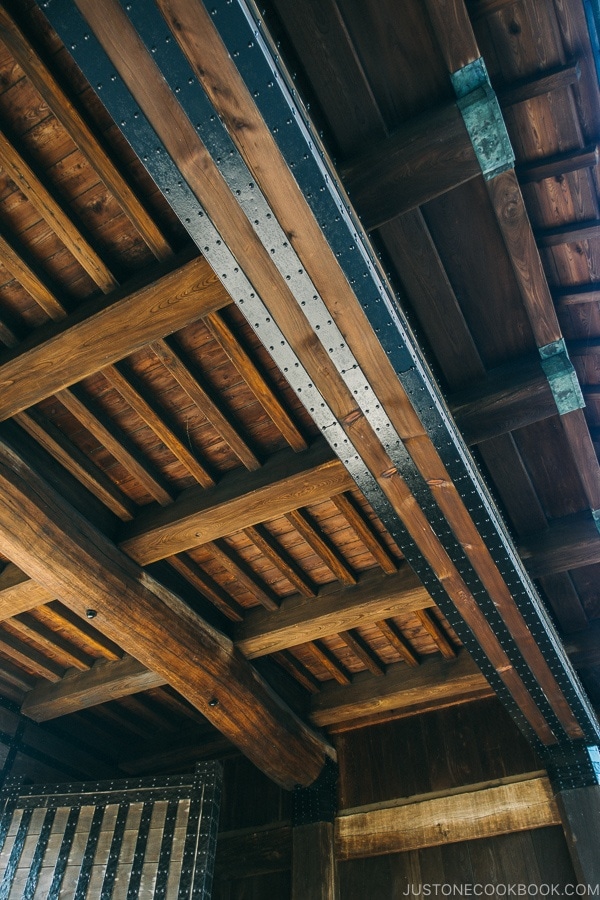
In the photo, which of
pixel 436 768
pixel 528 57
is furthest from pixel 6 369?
pixel 436 768

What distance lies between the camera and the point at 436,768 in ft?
18.8

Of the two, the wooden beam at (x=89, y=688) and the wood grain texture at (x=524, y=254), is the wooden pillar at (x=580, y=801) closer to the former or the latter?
the wooden beam at (x=89, y=688)

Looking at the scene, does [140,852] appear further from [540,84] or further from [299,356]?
[540,84]

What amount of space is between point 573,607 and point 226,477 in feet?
9.69

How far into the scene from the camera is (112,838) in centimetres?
540

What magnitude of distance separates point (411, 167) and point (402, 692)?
447 cm

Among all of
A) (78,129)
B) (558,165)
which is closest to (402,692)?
(558,165)

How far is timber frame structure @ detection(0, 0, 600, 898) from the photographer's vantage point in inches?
94.0

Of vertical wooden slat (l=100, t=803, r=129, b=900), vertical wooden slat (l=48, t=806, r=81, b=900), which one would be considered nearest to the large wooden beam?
vertical wooden slat (l=100, t=803, r=129, b=900)

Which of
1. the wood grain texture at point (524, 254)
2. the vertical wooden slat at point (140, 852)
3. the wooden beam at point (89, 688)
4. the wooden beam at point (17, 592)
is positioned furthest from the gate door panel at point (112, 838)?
the wood grain texture at point (524, 254)

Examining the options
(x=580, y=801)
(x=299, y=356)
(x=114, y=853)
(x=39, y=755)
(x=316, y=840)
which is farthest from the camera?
(x=39, y=755)

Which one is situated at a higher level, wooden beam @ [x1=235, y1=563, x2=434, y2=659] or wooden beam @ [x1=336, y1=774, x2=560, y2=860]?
wooden beam @ [x1=235, y1=563, x2=434, y2=659]

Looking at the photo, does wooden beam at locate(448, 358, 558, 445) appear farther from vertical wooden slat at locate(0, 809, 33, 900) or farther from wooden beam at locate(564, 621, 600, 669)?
vertical wooden slat at locate(0, 809, 33, 900)

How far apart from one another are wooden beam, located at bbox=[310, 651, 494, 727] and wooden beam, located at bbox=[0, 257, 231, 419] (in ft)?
12.9
